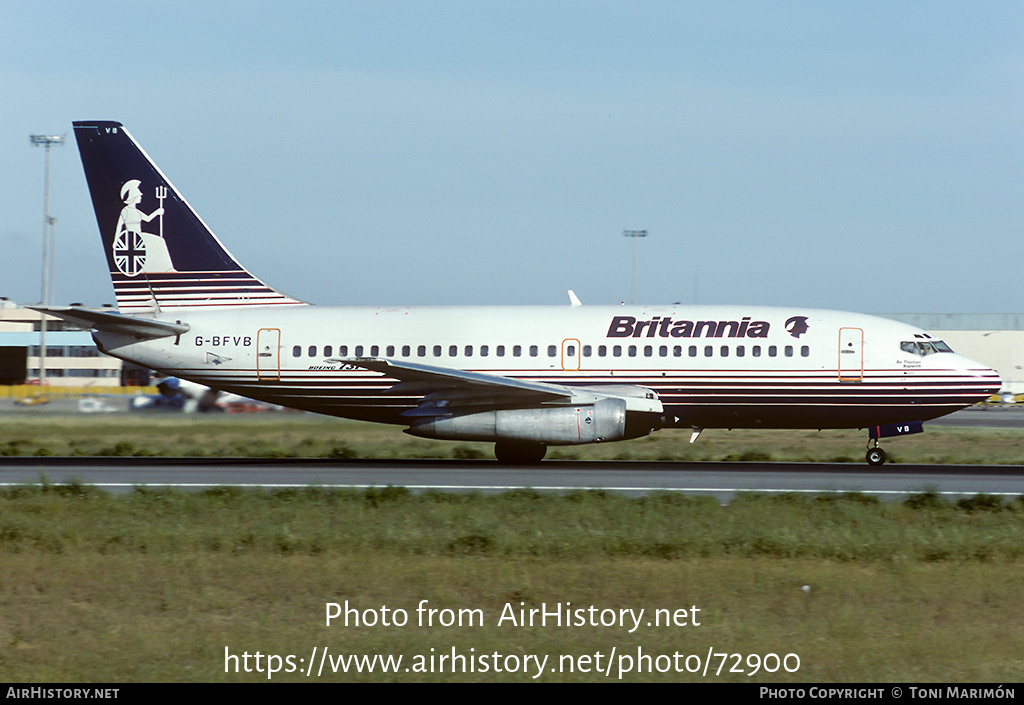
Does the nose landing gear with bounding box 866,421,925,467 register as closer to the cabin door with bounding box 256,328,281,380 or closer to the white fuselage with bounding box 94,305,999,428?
the white fuselage with bounding box 94,305,999,428

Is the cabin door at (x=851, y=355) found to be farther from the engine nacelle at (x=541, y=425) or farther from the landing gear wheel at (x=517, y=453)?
the landing gear wheel at (x=517, y=453)

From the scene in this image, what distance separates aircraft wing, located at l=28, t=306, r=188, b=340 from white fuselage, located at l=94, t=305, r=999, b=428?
9.9 inches

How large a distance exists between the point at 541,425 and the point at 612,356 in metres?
2.75

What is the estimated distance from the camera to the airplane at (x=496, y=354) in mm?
25594

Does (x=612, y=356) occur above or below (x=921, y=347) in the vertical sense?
below

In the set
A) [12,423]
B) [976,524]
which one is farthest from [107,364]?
[976,524]

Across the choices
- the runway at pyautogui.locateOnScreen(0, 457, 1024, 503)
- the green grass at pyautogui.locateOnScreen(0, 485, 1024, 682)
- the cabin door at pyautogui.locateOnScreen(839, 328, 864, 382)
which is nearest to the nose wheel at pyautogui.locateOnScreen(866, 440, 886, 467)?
the runway at pyautogui.locateOnScreen(0, 457, 1024, 503)

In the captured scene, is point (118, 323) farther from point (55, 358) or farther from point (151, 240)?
point (55, 358)

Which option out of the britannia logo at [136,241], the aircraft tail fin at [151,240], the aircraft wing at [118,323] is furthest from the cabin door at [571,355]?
the britannia logo at [136,241]

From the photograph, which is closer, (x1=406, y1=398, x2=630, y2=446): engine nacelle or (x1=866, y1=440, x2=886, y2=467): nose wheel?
(x1=406, y1=398, x2=630, y2=446): engine nacelle

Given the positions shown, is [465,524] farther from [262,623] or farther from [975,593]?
[975,593]

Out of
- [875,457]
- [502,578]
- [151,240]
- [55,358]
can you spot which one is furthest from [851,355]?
[55,358]

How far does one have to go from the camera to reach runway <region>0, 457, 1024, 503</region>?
20.5 metres

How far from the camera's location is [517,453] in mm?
26906
